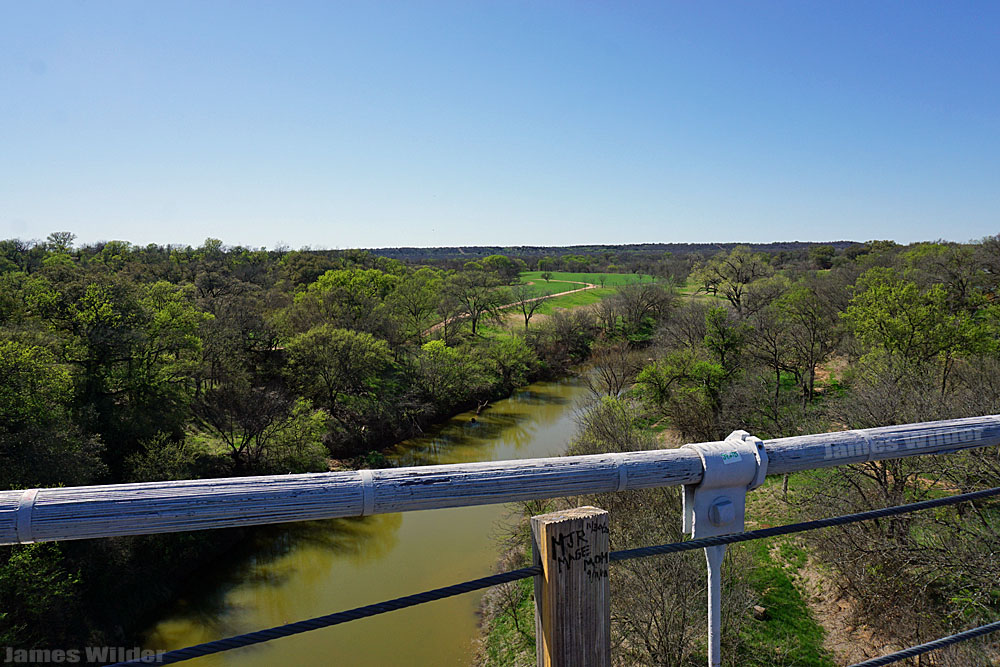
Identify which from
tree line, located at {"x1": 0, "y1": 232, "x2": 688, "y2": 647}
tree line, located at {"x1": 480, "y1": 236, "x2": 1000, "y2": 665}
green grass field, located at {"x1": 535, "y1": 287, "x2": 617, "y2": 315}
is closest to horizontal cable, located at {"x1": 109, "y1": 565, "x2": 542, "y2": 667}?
tree line, located at {"x1": 480, "y1": 236, "x2": 1000, "y2": 665}

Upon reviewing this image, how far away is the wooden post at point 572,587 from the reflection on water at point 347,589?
13531 mm

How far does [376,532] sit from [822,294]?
29298 mm

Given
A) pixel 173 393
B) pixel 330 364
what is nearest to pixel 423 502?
pixel 173 393

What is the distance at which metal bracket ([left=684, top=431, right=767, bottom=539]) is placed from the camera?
1474mm

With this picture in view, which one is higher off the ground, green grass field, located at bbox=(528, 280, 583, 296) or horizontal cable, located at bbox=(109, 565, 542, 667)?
green grass field, located at bbox=(528, 280, 583, 296)

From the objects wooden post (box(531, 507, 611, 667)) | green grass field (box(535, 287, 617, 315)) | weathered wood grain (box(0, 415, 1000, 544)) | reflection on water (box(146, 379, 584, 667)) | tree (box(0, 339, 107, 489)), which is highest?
Answer: weathered wood grain (box(0, 415, 1000, 544))

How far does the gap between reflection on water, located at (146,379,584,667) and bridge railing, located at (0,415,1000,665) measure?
1357 cm

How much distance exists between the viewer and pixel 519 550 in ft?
52.8

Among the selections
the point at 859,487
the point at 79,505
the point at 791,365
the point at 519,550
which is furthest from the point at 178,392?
the point at 791,365

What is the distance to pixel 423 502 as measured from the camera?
4.25ft

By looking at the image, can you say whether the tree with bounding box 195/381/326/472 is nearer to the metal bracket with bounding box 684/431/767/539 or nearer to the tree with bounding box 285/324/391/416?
the tree with bounding box 285/324/391/416

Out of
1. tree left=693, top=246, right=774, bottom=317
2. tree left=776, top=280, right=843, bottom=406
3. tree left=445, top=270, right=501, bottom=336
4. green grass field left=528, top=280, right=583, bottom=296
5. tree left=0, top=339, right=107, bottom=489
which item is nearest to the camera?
tree left=0, top=339, right=107, bottom=489

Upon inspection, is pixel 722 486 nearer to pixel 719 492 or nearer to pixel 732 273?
pixel 719 492

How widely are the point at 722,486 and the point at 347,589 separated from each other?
17148mm
